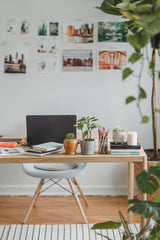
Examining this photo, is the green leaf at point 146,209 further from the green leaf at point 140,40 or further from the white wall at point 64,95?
the white wall at point 64,95

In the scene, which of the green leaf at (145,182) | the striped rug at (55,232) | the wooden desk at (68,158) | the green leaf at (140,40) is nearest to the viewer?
the green leaf at (140,40)

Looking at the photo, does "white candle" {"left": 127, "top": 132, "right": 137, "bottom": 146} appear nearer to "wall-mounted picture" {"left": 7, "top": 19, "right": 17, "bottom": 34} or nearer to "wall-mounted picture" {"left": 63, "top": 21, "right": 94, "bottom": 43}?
"wall-mounted picture" {"left": 63, "top": 21, "right": 94, "bottom": 43}

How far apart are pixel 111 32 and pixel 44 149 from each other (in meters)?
1.66

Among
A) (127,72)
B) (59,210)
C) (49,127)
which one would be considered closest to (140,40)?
(127,72)

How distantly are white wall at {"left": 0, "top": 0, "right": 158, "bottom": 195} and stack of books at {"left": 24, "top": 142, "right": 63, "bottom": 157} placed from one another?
1198mm

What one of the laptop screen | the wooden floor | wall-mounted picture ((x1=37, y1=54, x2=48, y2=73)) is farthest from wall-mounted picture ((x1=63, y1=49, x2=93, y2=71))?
the wooden floor

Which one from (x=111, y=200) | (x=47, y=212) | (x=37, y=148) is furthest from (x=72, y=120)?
(x=111, y=200)

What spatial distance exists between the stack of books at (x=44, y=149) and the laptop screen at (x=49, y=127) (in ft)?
0.41

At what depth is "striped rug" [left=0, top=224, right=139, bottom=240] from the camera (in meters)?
2.66

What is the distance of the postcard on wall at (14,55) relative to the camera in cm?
351

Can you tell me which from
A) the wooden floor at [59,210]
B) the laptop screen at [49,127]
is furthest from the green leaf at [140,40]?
the wooden floor at [59,210]

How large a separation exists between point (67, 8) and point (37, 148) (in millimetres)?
1694

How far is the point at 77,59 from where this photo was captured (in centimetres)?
352

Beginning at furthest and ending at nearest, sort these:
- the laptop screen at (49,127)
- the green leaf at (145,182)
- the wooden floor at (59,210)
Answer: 1. the wooden floor at (59,210)
2. the laptop screen at (49,127)
3. the green leaf at (145,182)
